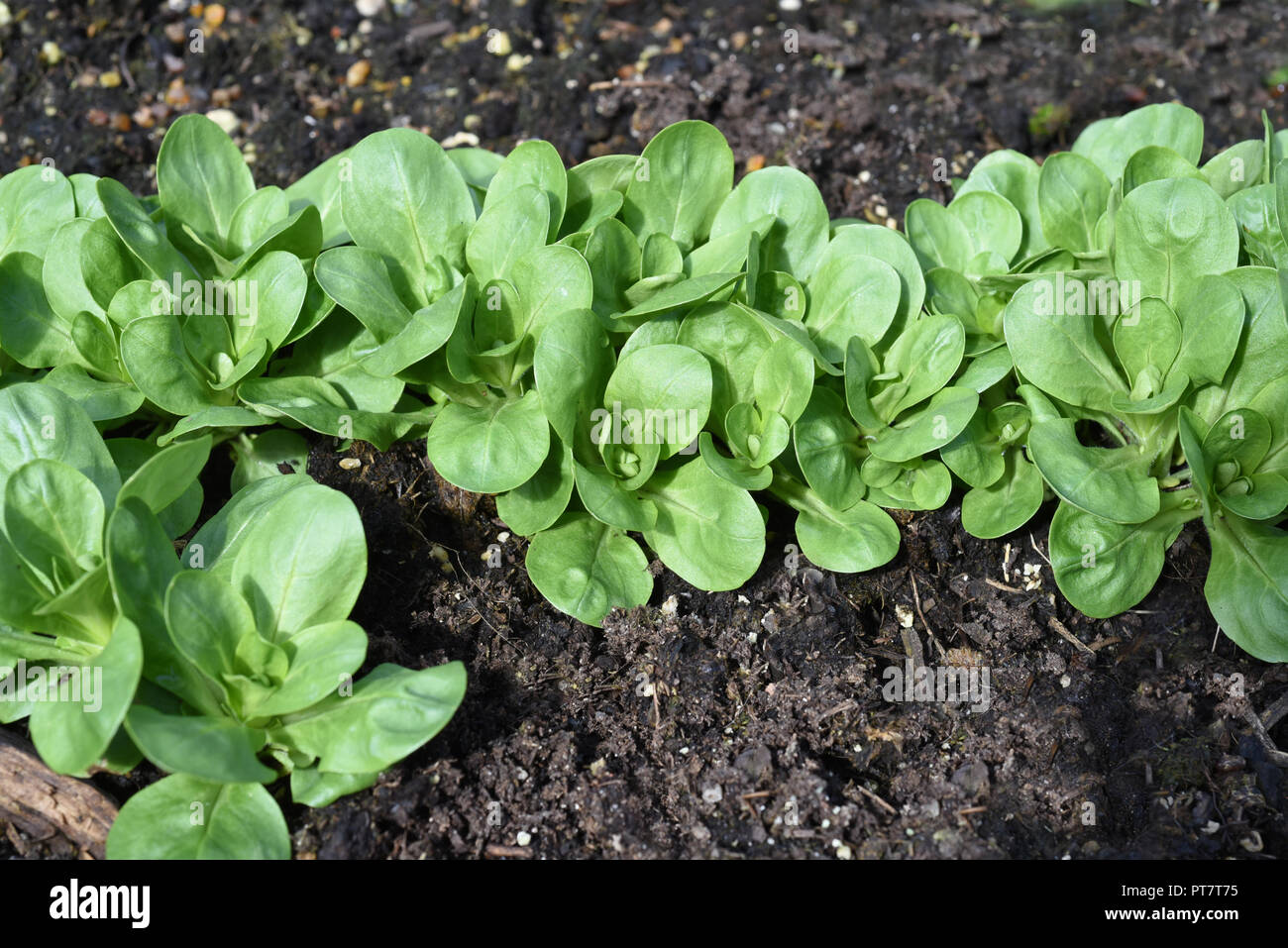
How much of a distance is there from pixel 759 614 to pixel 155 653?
1.33 meters

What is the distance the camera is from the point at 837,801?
7.50 ft

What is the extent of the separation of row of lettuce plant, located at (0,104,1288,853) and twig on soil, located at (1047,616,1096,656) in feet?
0.36

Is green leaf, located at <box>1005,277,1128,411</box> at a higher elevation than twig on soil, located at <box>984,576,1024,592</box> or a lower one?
higher

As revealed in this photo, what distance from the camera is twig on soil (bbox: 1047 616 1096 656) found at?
2609 mm

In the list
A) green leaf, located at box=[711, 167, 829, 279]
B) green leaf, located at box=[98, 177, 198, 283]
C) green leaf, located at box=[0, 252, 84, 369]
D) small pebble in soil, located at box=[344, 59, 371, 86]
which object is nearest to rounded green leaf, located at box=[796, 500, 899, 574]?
green leaf, located at box=[711, 167, 829, 279]

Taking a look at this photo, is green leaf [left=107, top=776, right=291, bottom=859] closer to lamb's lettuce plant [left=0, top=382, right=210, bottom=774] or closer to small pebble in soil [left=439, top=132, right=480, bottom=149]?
lamb's lettuce plant [left=0, top=382, right=210, bottom=774]

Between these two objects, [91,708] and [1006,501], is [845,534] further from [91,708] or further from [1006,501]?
[91,708]

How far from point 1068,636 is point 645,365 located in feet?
3.98

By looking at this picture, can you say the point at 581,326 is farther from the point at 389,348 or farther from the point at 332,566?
the point at 332,566

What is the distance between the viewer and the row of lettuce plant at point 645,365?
245cm

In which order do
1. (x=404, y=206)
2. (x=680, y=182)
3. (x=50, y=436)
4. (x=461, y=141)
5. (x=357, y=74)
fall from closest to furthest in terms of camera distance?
(x=50, y=436)
(x=404, y=206)
(x=680, y=182)
(x=461, y=141)
(x=357, y=74)

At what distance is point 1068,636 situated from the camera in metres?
2.64

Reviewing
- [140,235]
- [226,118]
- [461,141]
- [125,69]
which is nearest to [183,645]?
[140,235]
